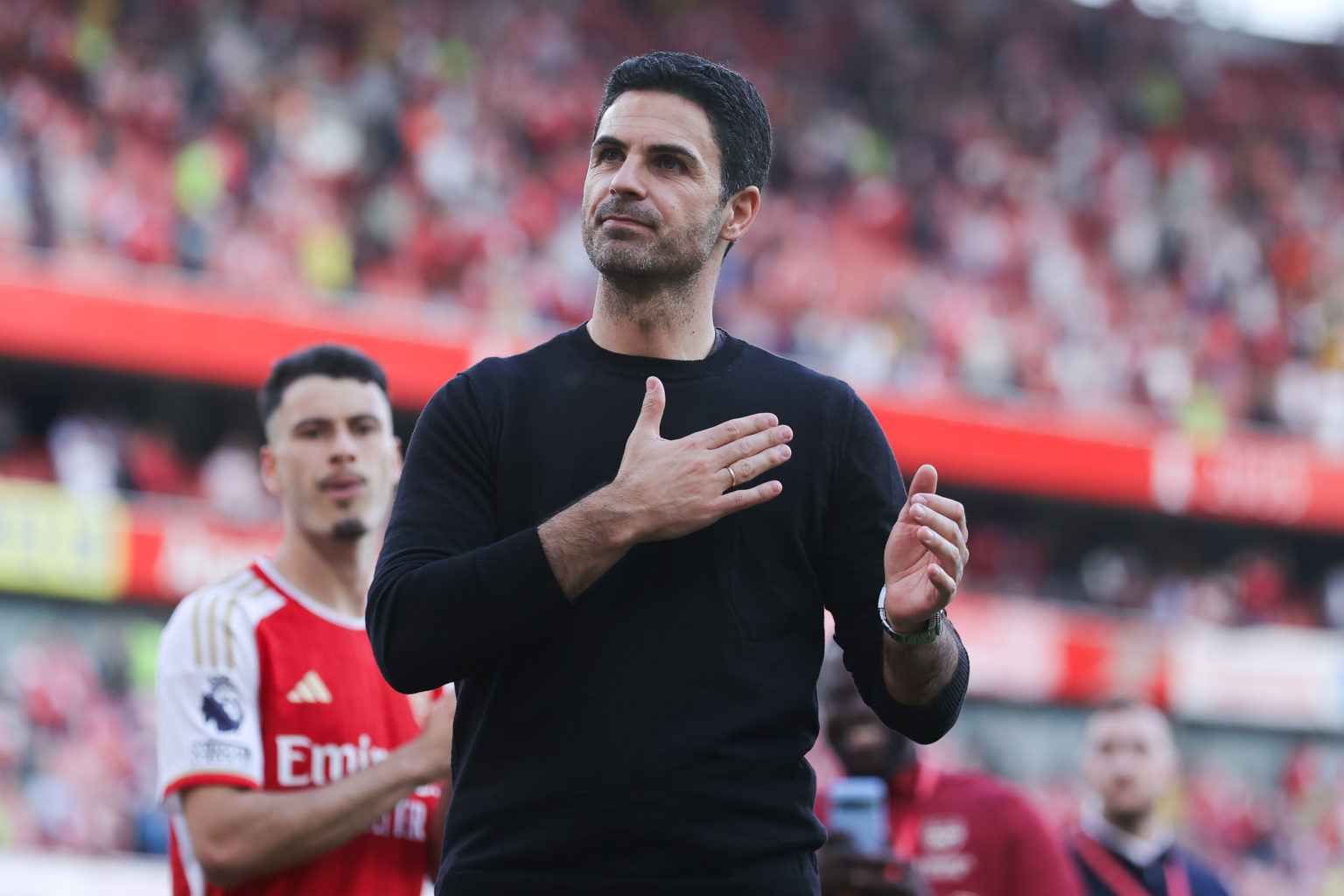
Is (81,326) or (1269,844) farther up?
(81,326)

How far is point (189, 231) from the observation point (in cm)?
1458

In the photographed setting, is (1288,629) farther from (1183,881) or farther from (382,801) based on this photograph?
(382,801)

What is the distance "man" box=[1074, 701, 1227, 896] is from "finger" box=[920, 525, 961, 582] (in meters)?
3.66

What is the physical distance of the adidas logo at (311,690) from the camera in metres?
3.48

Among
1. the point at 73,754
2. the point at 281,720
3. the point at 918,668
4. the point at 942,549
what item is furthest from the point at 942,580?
the point at 73,754

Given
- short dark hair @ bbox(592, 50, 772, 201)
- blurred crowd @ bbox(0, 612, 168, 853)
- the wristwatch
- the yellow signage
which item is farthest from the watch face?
the yellow signage

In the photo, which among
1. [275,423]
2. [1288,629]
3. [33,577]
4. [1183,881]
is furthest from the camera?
[1288,629]

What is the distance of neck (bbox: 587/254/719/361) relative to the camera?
2.55 metres

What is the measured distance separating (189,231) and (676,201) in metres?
12.9

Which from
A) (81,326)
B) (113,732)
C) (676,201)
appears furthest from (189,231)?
(676,201)

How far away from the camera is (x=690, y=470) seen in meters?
2.27

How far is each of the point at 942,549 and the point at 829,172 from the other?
18.9 metres

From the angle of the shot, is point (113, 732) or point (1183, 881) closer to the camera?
point (1183, 881)

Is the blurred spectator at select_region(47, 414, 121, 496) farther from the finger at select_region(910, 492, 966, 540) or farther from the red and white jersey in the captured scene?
the finger at select_region(910, 492, 966, 540)
